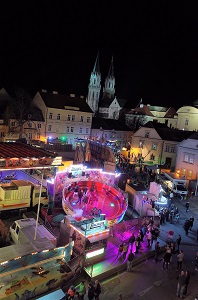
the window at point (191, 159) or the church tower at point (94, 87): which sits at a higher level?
the church tower at point (94, 87)

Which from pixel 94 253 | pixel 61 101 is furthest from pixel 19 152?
pixel 61 101

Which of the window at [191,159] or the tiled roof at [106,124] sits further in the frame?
the tiled roof at [106,124]

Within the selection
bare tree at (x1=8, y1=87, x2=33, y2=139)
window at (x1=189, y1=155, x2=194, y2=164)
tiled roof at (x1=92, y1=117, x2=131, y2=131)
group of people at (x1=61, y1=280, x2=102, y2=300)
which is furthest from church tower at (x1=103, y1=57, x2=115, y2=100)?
group of people at (x1=61, y1=280, x2=102, y2=300)

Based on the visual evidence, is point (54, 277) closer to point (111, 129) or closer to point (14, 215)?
point (14, 215)

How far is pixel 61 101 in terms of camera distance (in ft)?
162

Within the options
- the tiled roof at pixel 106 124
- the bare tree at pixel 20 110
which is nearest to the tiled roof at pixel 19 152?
the bare tree at pixel 20 110

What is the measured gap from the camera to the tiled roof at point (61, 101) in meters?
47.3

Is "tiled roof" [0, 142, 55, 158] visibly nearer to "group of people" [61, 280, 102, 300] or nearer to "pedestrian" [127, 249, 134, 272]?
"pedestrian" [127, 249, 134, 272]

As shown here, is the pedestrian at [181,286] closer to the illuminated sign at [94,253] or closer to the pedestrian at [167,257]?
the pedestrian at [167,257]

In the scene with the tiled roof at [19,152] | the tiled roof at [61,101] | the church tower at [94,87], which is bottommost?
the tiled roof at [19,152]

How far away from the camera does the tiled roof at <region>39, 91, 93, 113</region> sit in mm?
47281

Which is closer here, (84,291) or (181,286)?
(84,291)

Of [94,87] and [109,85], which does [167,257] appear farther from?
[109,85]

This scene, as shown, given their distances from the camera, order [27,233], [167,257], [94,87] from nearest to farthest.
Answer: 1. [27,233]
2. [167,257]
3. [94,87]
